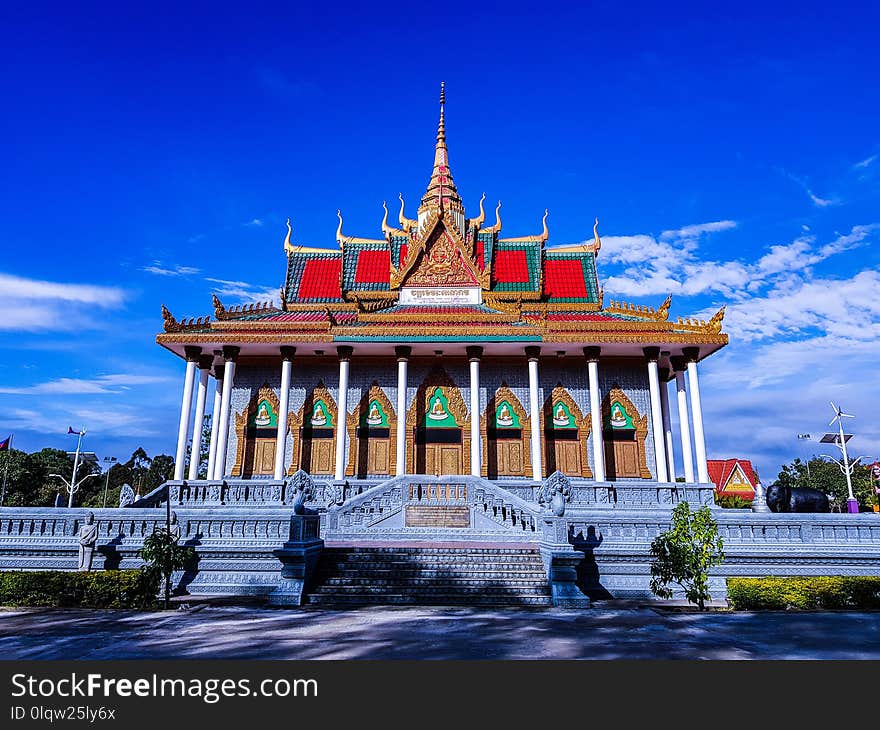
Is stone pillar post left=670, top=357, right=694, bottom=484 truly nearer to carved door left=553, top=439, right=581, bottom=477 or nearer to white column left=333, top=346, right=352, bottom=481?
carved door left=553, top=439, right=581, bottom=477

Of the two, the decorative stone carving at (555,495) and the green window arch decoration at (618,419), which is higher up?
the green window arch decoration at (618,419)

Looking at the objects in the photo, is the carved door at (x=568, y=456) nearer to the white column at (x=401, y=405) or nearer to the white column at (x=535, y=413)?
the white column at (x=535, y=413)

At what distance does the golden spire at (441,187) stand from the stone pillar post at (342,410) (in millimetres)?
11214

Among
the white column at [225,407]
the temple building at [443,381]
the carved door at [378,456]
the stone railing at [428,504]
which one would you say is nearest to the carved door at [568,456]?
the temple building at [443,381]

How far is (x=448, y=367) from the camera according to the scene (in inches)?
927

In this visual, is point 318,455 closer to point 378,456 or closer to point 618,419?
point 378,456

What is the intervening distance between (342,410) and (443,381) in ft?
14.5

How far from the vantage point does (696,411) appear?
21.6 m

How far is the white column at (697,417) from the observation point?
20.9 meters

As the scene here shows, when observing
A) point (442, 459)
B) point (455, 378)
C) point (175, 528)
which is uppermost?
point (455, 378)

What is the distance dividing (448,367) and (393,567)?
40.1 feet

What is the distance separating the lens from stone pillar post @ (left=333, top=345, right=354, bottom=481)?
2086 centimetres

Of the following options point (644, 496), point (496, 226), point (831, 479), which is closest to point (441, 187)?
point (496, 226)

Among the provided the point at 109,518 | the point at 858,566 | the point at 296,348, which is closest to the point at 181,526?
the point at 109,518
